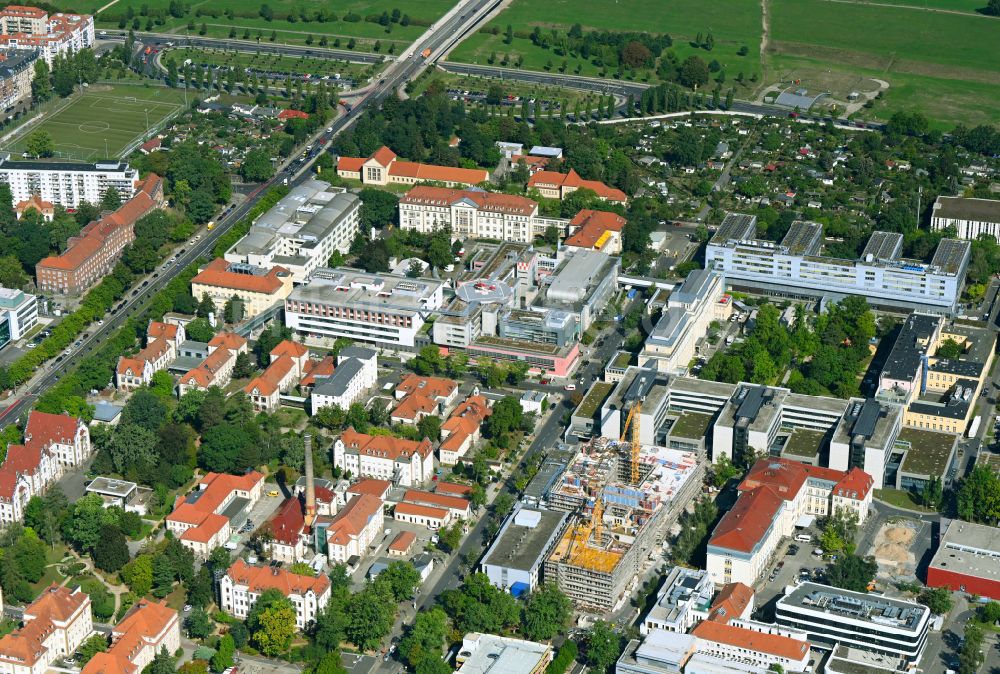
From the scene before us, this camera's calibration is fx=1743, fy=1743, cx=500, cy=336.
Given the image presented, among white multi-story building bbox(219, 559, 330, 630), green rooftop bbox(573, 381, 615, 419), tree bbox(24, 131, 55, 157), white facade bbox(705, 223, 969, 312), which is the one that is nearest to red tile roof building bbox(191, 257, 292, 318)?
green rooftop bbox(573, 381, 615, 419)

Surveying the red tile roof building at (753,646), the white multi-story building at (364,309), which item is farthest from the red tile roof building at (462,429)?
the red tile roof building at (753,646)

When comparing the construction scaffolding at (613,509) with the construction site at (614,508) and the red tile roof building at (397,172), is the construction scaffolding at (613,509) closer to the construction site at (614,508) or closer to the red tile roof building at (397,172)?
the construction site at (614,508)

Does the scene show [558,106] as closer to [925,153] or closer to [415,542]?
[925,153]

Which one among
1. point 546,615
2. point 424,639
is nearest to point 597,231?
point 546,615

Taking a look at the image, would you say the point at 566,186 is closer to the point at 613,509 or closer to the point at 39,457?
the point at 613,509

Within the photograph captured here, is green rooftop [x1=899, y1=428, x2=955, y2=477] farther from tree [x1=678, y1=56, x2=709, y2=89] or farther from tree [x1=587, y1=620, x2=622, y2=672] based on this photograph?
tree [x1=678, y1=56, x2=709, y2=89]
